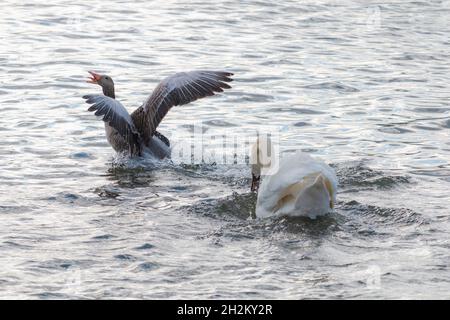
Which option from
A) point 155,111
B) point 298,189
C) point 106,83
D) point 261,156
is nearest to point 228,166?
point 155,111

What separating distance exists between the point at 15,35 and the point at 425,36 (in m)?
7.83

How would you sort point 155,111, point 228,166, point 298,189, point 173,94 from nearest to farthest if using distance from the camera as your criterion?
point 298,189 → point 228,166 → point 155,111 → point 173,94

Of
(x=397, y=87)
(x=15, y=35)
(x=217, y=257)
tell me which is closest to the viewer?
(x=217, y=257)

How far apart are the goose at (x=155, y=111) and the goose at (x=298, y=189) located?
113 inches

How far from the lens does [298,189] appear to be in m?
9.41

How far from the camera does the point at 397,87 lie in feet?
52.1

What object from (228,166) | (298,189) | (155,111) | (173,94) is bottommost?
(228,166)

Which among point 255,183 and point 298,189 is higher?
point 298,189

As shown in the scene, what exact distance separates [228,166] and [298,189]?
264 cm

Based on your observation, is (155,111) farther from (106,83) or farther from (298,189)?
(298,189)

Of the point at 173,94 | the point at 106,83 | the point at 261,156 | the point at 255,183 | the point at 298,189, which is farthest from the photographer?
the point at 106,83

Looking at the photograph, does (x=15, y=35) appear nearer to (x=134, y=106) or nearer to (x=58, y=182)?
(x=134, y=106)
